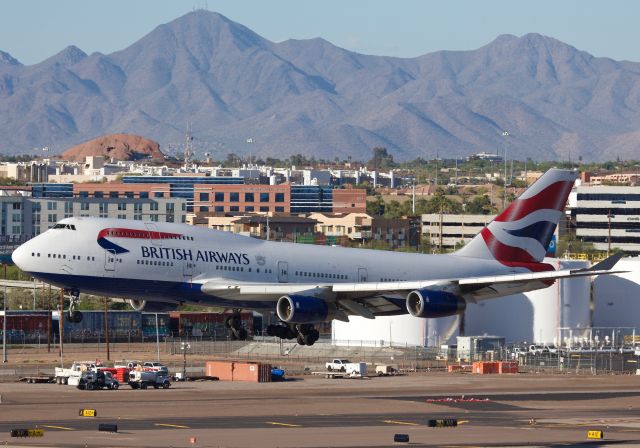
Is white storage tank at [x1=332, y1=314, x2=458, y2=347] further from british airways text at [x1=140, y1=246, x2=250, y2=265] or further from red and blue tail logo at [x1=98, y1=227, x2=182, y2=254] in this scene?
red and blue tail logo at [x1=98, y1=227, x2=182, y2=254]

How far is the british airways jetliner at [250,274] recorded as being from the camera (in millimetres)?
98625

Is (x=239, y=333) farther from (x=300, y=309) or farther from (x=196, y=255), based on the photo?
(x=196, y=255)

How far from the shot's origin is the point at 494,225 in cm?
12119

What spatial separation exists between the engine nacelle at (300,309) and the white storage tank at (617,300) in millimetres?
80802

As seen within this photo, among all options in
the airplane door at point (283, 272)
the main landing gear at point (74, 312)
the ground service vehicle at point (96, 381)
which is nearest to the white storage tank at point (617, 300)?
the ground service vehicle at point (96, 381)

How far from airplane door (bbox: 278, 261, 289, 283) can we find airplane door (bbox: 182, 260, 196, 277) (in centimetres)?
720

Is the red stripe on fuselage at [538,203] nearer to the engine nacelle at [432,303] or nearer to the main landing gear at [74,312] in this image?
the engine nacelle at [432,303]

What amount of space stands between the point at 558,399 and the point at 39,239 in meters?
44.0

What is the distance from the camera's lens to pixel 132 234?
9975cm

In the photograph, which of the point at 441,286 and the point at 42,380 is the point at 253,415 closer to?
the point at 441,286

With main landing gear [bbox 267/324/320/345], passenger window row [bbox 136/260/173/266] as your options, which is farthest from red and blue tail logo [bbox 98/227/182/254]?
main landing gear [bbox 267/324/320/345]

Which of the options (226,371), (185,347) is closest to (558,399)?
(226,371)

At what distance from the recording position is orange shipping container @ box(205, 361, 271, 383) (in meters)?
139

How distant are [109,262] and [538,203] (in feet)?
130
